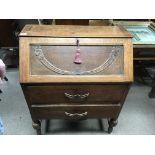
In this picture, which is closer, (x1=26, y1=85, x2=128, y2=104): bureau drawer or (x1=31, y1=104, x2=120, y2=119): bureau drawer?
(x1=26, y1=85, x2=128, y2=104): bureau drawer

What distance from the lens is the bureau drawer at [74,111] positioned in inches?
50.6

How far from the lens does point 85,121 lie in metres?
1.74

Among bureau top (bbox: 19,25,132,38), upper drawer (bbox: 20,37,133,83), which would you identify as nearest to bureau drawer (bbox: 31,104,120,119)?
upper drawer (bbox: 20,37,133,83)

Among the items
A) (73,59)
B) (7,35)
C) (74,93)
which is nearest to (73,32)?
(73,59)

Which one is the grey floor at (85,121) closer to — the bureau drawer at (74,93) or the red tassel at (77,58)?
the bureau drawer at (74,93)

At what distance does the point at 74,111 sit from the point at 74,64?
35 centimetres

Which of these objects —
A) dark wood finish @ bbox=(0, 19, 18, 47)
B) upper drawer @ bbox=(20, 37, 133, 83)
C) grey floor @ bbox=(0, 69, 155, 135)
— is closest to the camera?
upper drawer @ bbox=(20, 37, 133, 83)

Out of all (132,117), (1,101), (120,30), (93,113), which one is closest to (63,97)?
(93,113)

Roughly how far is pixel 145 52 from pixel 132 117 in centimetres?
69

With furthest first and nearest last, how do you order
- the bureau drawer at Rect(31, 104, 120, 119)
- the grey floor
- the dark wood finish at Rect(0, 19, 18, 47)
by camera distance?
the dark wood finish at Rect(0, 19, 18, 47) → the grey floor → the bureau drawer at Rect(31, 104, 120, 119)

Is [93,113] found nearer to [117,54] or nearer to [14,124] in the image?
[117,54]

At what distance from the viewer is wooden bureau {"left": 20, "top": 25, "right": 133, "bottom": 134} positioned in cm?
111

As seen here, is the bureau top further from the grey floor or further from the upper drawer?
the grey floor

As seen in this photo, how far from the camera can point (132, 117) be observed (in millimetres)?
1811
